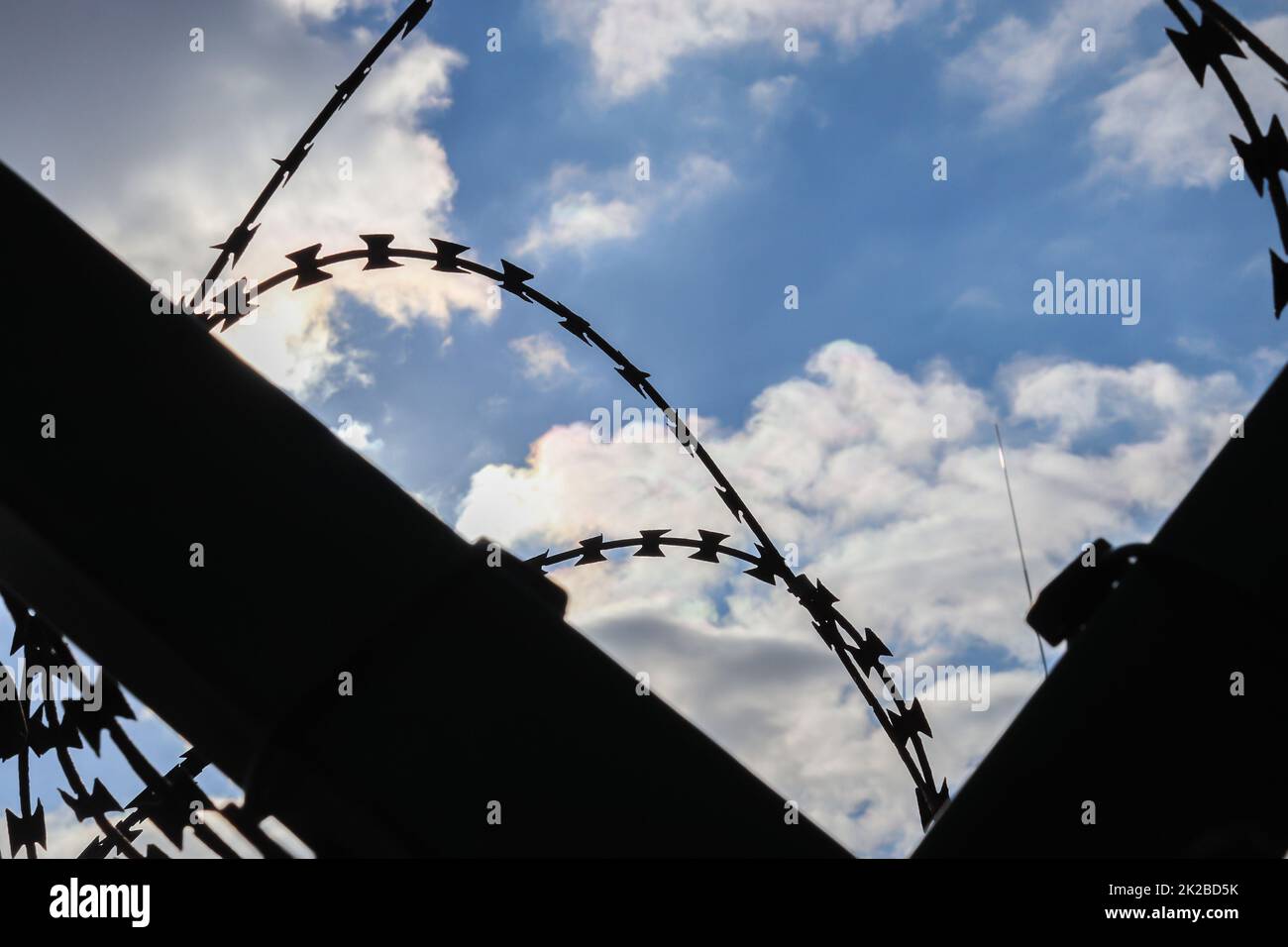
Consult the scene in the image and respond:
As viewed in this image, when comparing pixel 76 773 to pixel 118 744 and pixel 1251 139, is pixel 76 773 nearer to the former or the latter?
pixel 118 744

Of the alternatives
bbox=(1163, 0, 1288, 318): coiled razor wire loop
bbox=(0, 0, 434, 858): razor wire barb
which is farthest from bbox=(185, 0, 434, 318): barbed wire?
bbox=(1163, 0, 1288, 318): coiled razor wire loop

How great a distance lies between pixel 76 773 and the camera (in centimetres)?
210

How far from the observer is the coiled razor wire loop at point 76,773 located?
118cm

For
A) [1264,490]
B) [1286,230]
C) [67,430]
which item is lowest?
[1264,490]

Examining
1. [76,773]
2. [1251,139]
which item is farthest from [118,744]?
[1251,139]

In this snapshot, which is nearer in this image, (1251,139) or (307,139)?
(1251,139)

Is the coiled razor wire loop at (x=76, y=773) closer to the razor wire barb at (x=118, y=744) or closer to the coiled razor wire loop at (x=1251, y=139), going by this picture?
the razor wire barb at (x=118, y=744)

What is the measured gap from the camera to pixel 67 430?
3.48 ft

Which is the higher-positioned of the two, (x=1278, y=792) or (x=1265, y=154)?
(x=1265, y=154)
